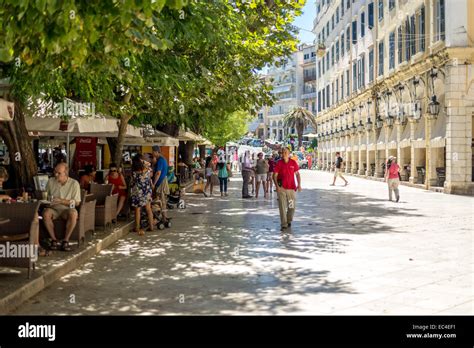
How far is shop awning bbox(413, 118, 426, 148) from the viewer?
29.1 meters

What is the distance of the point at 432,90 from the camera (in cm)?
2722

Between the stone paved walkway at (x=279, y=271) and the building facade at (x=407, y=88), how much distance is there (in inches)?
469

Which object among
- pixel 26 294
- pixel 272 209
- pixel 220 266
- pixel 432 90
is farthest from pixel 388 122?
pixel 26 294

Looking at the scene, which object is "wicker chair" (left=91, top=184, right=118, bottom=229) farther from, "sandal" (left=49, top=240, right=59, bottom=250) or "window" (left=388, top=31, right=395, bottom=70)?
"window" (left=388, top=31, right=395, bottom=70)

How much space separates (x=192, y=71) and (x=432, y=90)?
16739mm

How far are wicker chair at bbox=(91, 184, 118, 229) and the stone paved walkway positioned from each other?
578mm

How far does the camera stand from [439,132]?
26672 millimetres

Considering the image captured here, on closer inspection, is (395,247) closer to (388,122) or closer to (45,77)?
(45,77)

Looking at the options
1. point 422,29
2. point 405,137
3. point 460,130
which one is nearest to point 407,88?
point 405,137

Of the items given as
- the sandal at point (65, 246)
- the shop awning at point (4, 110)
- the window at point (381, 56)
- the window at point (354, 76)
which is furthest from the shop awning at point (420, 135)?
the shop awning at point (4, 110)

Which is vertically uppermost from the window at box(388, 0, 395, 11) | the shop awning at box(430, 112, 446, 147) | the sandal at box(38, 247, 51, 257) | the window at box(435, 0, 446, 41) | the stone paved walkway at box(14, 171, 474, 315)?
the window at box(388, 0, 395, 11)

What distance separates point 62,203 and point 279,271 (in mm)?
3559

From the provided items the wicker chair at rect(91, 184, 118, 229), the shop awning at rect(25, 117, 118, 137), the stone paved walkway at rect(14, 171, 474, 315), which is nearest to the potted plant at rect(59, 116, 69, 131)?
the shop awning at rect(25, 117, 118, 137)
